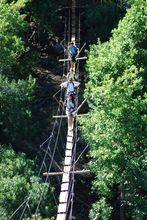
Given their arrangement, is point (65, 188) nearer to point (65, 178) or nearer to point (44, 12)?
point (65, 178)

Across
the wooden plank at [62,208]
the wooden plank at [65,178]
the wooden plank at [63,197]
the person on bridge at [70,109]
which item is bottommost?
the wooden plank at [62,208]

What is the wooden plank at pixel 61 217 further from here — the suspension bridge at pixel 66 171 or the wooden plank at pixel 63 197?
the wooden plank at pixel 63 197

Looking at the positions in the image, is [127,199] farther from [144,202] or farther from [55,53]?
[55,53]

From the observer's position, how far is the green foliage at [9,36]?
23314mm

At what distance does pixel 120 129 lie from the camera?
720 inches

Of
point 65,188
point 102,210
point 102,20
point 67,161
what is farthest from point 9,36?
point 102,210

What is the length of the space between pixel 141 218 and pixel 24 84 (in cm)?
741

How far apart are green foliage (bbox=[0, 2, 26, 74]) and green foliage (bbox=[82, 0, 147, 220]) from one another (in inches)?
190

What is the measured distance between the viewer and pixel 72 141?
20.4 metres

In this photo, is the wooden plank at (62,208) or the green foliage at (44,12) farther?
the green foliage at (44,12)

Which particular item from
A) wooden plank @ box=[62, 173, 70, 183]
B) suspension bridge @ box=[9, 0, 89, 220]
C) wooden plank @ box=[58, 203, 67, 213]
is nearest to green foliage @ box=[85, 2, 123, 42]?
suspension bridge @ box=[9, 0, 89, 220]

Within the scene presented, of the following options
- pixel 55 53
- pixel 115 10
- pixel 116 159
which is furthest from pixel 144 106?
pixel 55 53

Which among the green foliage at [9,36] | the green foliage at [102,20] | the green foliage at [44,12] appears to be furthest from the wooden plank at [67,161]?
the green foliage at [44,12]

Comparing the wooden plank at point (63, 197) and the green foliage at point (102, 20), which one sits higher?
the green foliage at point (102, 20)
